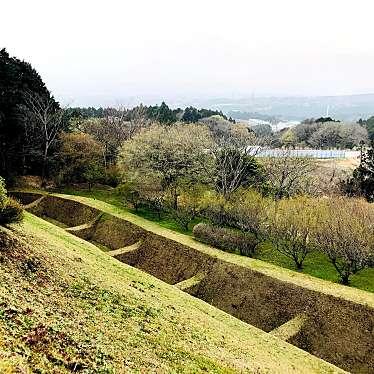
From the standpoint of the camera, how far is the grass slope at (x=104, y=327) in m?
7.83

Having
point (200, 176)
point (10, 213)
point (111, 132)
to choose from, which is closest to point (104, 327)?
point (10, 213)

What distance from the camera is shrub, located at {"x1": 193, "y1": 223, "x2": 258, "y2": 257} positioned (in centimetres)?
2462

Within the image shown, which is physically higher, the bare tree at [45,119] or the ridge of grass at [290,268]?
the bare tree at [45,119]

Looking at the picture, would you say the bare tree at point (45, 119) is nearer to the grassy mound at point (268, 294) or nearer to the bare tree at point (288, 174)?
the grassy mound at point (268, 294)

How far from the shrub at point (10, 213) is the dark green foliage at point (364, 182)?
26896 mm

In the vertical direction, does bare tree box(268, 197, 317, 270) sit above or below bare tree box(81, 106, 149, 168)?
below

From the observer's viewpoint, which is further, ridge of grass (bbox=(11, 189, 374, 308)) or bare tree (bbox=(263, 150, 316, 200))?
bare tree (bbox=(263, 150, 316, 200))

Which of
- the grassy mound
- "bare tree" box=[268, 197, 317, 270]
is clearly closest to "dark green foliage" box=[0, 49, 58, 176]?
the grassy mound

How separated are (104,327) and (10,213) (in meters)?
5.55

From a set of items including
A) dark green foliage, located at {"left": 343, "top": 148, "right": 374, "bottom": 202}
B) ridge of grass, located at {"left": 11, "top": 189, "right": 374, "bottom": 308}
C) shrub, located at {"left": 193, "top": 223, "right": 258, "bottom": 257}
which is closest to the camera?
ridge of grass, located at {"left": 11, "top": 189, "right": 374, "bottom": 308}

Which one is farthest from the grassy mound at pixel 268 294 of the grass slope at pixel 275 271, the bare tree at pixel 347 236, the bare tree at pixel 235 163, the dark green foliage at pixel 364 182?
the dark green foliage at pixel 364 182

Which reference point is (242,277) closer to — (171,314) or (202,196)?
(171,314)

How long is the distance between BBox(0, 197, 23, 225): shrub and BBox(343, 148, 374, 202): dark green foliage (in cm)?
2690

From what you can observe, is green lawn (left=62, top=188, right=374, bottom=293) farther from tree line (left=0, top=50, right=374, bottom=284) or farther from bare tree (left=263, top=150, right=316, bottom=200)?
bare tree (left=263, top=150, right=316, bottom=200)
